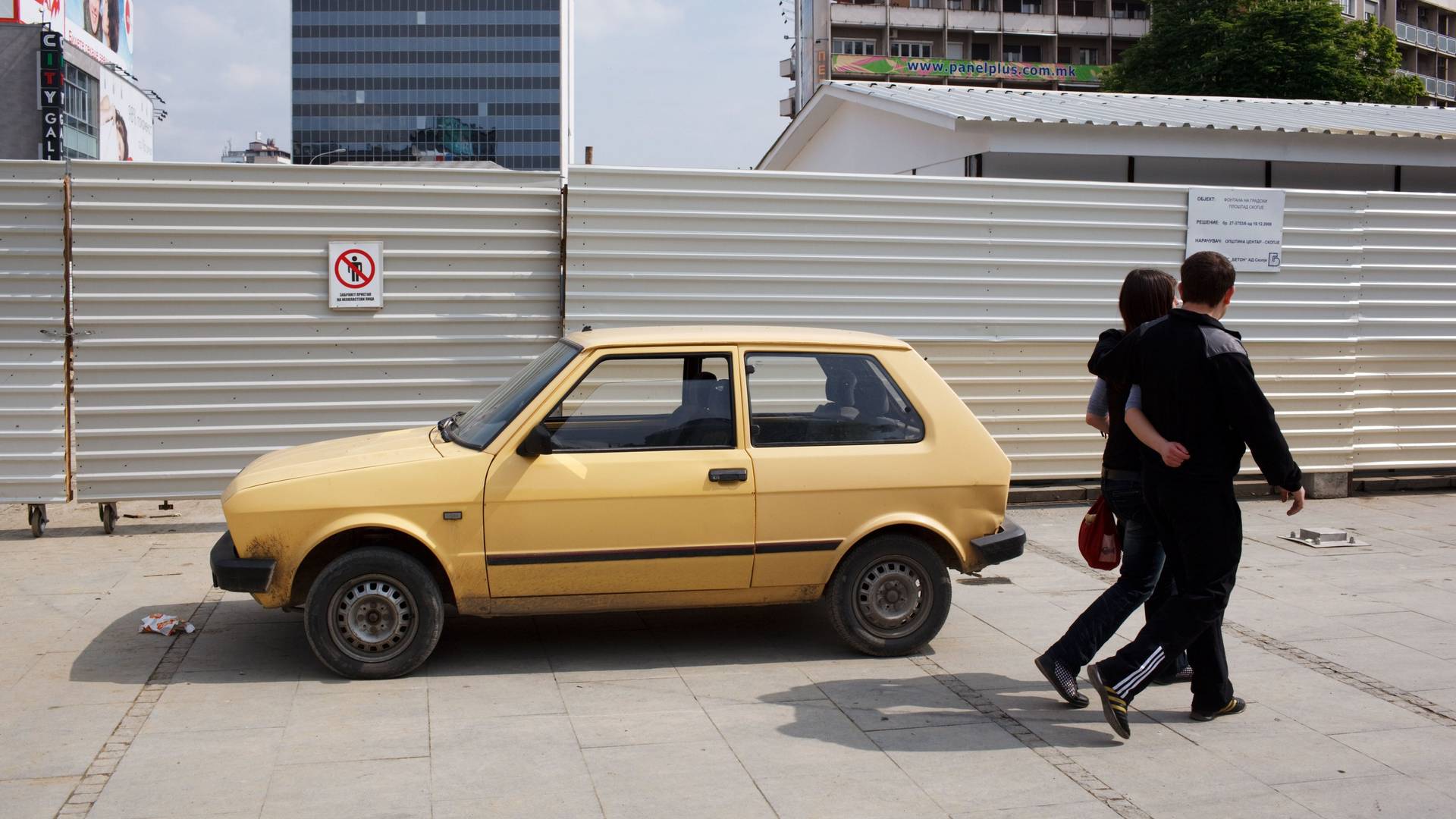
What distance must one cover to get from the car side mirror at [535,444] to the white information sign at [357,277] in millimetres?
3984

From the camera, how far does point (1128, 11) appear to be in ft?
287

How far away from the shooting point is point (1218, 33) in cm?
4916

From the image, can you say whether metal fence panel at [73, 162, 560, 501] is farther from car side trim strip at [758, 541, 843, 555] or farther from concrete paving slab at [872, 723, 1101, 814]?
concrete paving slab at [872, 723, 1101, 814]

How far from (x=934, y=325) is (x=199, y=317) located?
5.59m

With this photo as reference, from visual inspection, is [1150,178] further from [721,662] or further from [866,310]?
[721,662]

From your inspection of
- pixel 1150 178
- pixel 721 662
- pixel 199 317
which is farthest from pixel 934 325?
pixel 1150 178

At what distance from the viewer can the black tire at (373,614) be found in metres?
5.93

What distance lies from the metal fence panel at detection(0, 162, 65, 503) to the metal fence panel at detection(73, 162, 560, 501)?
127 mm

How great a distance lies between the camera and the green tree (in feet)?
155

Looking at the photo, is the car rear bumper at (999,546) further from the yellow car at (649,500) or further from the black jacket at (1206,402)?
the black jacket at (1206,402)

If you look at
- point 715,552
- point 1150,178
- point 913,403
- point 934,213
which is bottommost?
point 715,552

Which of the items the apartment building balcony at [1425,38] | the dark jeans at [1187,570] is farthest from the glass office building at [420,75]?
the dark jeans at [1187,570]

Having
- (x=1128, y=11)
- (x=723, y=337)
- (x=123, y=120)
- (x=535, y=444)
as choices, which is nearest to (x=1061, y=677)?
(x=723, y=337)

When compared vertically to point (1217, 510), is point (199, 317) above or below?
above
